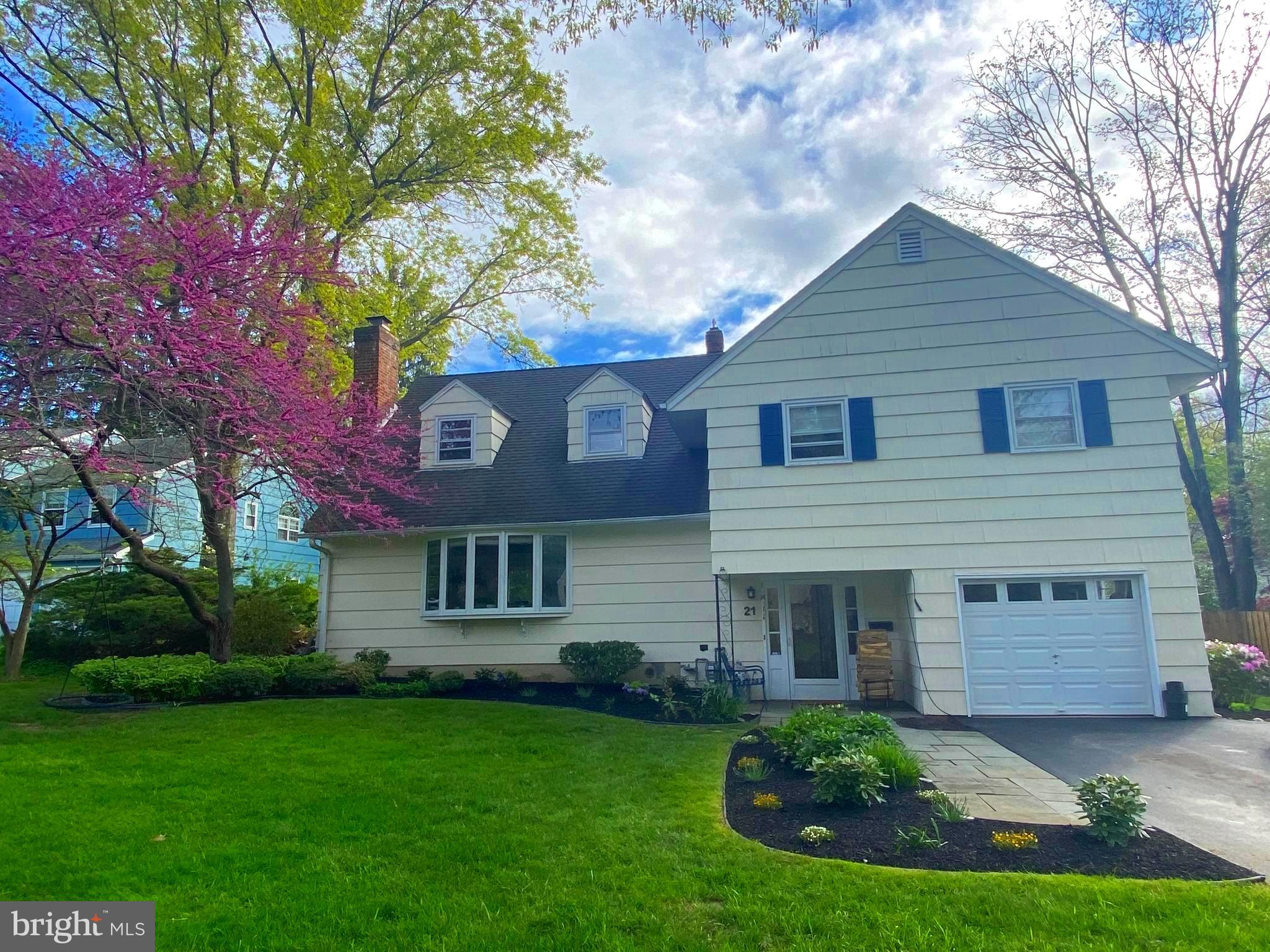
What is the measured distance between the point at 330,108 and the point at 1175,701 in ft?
62.7

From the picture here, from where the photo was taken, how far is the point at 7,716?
34.6ft

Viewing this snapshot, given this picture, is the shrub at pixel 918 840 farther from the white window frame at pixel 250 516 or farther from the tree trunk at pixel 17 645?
the white window frame at pixel 250 516

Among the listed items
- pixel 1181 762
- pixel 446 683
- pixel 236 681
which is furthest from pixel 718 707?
pixel 236 681

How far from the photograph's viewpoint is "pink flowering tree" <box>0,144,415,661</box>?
7.62m

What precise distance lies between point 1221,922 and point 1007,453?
820 cm

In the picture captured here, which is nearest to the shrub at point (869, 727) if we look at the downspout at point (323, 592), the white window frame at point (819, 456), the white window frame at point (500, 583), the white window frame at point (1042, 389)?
the white window frame at point (819, 456)

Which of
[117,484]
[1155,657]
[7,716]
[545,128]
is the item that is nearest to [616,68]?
[117,484]

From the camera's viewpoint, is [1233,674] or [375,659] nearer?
[1233,674]

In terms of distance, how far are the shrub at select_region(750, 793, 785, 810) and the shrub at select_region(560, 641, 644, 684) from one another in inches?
265

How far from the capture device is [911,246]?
Answer: 38.9 ft

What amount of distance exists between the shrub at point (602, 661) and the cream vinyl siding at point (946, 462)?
2596 millimetres

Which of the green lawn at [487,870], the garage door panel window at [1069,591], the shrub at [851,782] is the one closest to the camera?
the green lawn at [487,870]

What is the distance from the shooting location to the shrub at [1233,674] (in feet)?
37.8

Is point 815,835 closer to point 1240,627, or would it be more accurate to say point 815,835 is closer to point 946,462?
point 946,462
